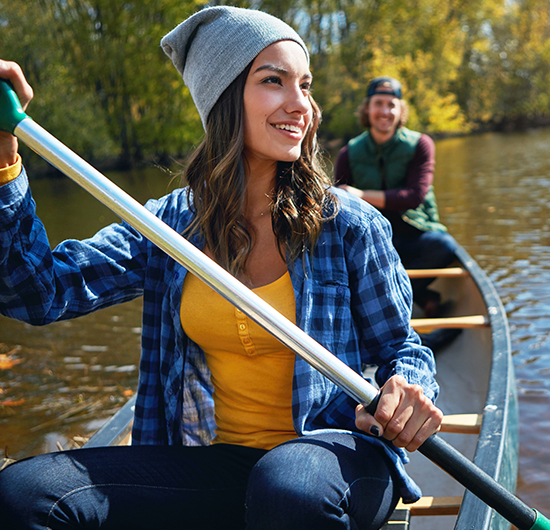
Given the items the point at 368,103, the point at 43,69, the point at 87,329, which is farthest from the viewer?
the point at 43,69

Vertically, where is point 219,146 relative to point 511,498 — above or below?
above

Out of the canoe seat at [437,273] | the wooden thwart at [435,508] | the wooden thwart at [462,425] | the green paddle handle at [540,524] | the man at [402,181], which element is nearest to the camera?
the green paddle handle at [540,524]

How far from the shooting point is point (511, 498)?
4.08 ft

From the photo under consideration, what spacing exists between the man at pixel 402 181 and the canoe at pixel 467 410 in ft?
0.56

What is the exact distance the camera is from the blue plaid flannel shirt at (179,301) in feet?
4.37

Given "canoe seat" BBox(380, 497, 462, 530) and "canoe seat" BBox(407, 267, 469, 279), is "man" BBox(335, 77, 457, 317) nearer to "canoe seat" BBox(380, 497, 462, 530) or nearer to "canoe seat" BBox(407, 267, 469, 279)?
"canoe seat" BBox(407, 267, 469, 279)

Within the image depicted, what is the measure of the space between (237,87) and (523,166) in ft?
48.6

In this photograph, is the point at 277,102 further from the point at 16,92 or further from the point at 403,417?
the point at 403,417

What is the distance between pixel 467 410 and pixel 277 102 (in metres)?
2.02

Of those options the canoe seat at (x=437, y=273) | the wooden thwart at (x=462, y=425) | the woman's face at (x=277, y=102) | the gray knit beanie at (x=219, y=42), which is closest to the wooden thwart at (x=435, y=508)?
the wooden thwart at (x=462, y=425)

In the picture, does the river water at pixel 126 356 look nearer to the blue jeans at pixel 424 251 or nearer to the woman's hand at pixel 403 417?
the blue jeans at pixel 424 251

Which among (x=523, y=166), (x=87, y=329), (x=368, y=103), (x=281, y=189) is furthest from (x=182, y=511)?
(x=523, y=166)

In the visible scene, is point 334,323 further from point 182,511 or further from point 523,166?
point 523,166

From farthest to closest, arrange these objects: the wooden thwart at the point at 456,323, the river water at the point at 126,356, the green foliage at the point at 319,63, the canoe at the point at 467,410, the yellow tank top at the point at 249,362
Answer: the green foliage at the point at 319,63 → the river water at the point at 126,356 → the wooden thwart at the point at 456,323 → the canoe at the point at 467,410 → the yellow tank top at the point at 249,362
